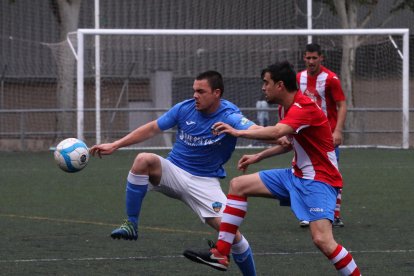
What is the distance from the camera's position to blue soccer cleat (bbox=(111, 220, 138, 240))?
8.35 metres

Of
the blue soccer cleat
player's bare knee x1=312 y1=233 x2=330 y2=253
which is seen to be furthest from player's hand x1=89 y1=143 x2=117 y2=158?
player's bare knee x1=312 y1=233 x2=330 y2=253

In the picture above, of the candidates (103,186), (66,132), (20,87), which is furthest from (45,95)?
(103,186)

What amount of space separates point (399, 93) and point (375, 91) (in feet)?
2.02

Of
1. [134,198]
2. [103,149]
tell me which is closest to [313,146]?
[134,198]

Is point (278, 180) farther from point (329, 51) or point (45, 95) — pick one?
point (45, 95)

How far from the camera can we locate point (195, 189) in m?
8.38

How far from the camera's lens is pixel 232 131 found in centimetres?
730

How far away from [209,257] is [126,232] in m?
1.11

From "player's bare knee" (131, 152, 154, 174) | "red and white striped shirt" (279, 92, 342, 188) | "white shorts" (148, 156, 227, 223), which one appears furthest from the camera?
"player's bare knee" (131, 152, 154, 174)

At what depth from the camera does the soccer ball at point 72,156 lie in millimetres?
8398

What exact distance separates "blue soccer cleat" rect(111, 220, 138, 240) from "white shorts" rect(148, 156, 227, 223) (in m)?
0.41

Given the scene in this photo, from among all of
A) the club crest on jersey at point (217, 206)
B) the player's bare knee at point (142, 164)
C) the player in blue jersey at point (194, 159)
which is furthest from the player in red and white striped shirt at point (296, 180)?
the player's bare knee at point (142, 164)

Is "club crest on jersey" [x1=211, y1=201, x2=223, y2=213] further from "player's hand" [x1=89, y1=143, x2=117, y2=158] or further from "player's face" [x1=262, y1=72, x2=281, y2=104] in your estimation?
"player's face" [x1=262, y1=72, x2=281, y2=104]

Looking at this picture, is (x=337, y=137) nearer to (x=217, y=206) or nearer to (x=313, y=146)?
(x=217, y=206)
